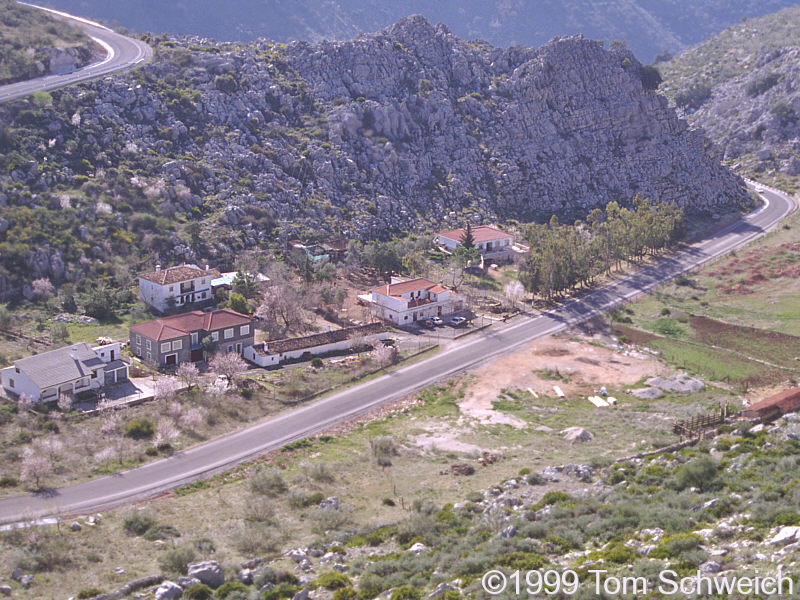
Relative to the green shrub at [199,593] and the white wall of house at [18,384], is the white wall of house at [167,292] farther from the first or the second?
the green shrub at [199,593]

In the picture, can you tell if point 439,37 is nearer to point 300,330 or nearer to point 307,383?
point 300,330

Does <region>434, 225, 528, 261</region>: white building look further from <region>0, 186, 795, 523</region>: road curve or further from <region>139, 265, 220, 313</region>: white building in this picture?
<region>139, 265, 220, 313</region>: white building

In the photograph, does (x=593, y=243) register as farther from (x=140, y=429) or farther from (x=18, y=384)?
(x=18, y=384)

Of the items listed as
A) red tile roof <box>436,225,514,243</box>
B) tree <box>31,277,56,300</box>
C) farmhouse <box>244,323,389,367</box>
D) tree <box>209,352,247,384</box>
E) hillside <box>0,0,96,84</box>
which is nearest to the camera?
tree <box>209,352,247,384</box>

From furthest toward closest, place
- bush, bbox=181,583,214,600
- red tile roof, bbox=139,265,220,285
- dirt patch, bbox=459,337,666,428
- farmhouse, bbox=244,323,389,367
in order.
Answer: red tile roof, bbox=139,265,220,285, farmhouse, bbox=244,323,389,367, dirt patch, bbox=459,337,666,428, bush, bbox=181,583,214,600

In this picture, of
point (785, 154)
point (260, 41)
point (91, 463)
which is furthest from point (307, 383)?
point (785, 154)

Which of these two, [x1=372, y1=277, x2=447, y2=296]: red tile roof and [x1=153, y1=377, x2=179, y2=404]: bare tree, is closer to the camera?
[x1=153, y1=377, x2=179, y2=404]: bare tree

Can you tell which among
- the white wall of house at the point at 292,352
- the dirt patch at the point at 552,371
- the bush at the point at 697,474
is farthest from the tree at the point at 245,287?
the bush at the point at 697,474


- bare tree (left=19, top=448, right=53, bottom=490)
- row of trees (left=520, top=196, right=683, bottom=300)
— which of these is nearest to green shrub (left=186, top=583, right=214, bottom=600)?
bare tree (left=19, top=448, right=53, bottom=490)
